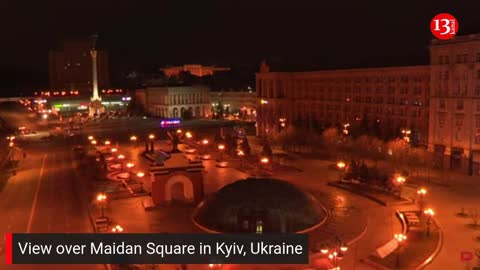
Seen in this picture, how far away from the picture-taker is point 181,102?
375 ft

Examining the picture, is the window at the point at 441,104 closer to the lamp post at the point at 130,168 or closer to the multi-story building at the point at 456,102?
the multi-story building at the point at 456,102

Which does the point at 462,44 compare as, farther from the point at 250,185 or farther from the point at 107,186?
the point at 107,186

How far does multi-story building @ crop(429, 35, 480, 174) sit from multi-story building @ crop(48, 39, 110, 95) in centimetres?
14445

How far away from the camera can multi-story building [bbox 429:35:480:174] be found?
46531 mm

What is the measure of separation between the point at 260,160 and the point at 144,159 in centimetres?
1417

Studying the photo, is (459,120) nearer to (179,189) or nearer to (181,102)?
(179,189)

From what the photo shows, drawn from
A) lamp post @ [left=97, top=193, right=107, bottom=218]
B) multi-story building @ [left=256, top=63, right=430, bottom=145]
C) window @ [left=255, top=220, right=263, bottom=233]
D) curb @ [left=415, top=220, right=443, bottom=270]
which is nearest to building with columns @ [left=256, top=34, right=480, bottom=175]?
multi-story building @ [left=256, top=63, right=430, bottom=145]

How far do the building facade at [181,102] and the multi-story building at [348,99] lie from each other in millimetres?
36275

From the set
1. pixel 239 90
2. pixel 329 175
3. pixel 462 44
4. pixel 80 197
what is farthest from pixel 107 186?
pixel 239 90

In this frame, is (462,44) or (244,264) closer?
(244,264)

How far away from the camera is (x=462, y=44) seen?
4744 cm

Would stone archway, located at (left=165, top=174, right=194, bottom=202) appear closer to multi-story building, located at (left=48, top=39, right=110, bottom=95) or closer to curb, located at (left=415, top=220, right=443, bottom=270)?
curb, located at (left=415, top=220, right=443, bottom=270)

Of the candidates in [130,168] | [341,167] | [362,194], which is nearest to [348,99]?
[341,167]

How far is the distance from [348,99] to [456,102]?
19598 mm
